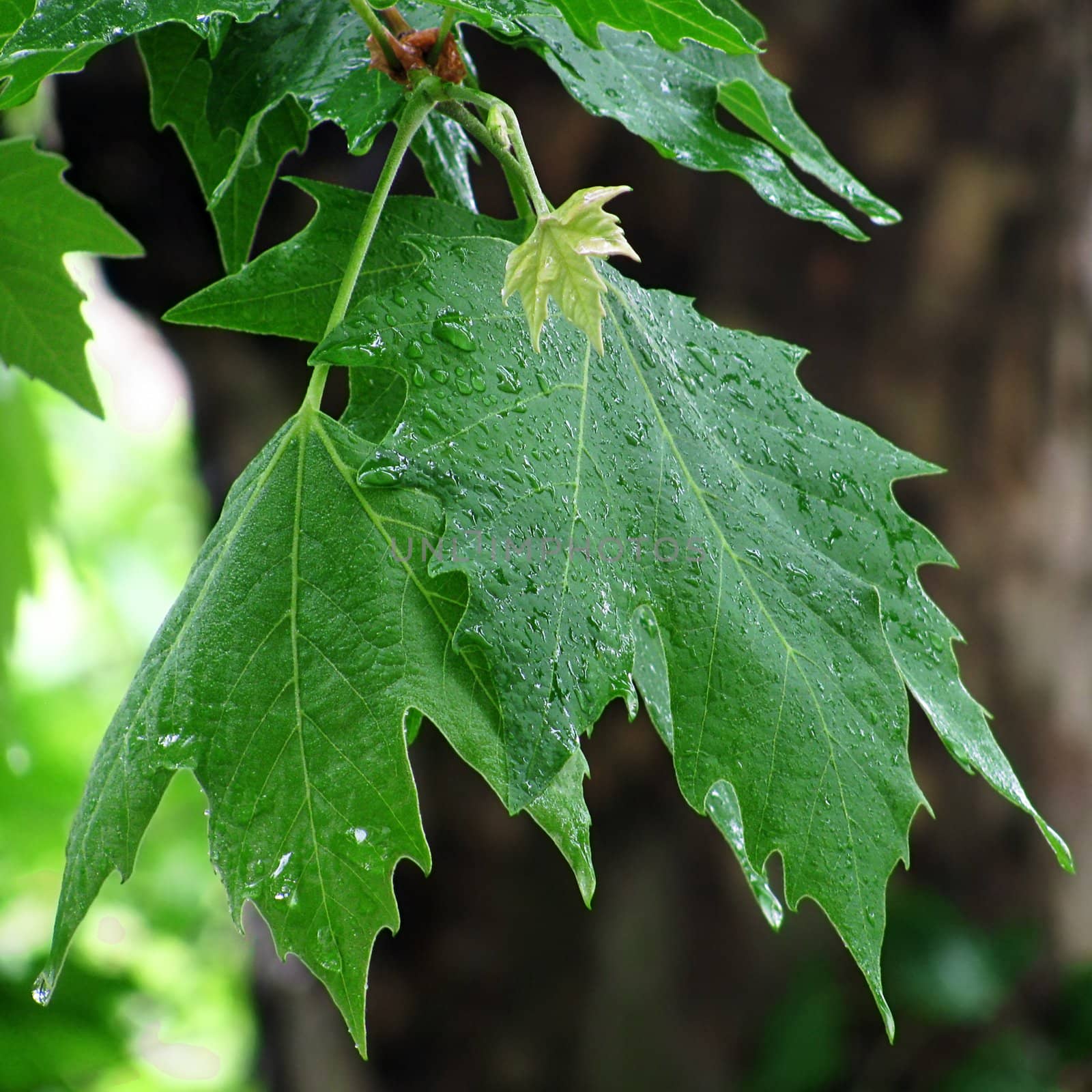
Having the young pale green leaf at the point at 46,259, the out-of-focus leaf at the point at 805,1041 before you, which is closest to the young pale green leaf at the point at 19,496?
the young pale green leaf at the point at 46,259

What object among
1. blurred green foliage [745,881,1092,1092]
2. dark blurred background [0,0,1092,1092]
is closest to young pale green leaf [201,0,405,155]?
dark blurred background [0,0,1092,1092]

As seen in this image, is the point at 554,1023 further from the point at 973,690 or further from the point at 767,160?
the point at 767,160

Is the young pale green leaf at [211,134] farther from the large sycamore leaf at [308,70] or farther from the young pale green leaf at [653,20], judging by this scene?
the young pale green leaf at [653,20]

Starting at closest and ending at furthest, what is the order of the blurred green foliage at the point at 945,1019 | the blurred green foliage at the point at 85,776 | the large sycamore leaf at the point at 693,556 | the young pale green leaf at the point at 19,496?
1. the large sycamore leaf at the point at 693,556
2. the blurred green foliage at the point at 85,776
3. the young pale green leaf at the point at 19,496
4. the blurred green foliage at the point at 945,1019

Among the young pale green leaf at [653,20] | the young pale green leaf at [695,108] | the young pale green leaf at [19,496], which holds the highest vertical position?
the young pale green leaf at [653,20]

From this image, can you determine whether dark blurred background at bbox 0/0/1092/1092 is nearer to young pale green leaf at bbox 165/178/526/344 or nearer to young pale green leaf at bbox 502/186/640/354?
young pale green leaf at bbox 165/178/526/344

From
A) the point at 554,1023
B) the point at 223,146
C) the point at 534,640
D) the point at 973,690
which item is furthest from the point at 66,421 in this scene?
the point at 534,640
